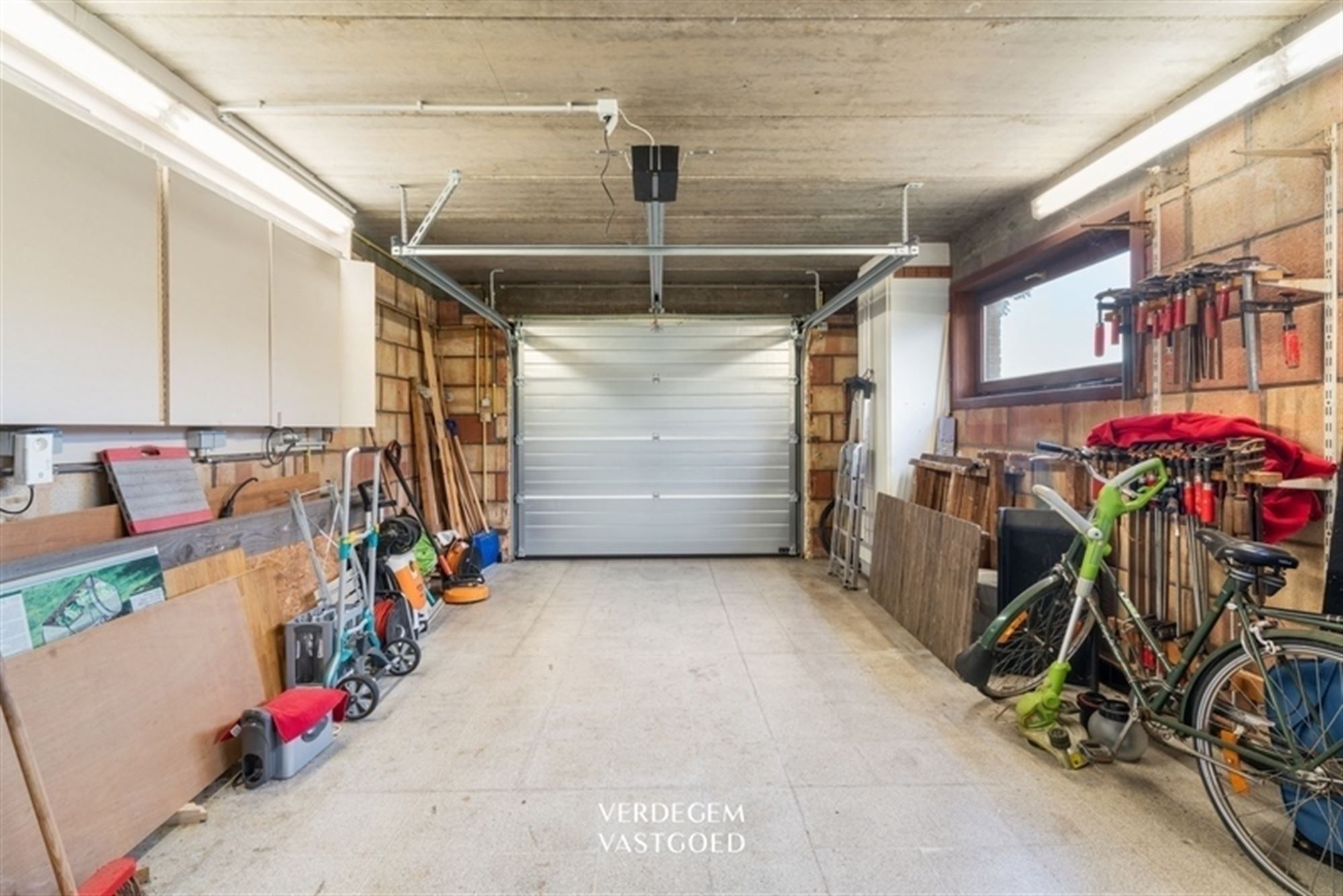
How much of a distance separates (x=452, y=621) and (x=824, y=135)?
372 cm

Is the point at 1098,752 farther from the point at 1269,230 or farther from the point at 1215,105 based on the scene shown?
the point at 1215,105

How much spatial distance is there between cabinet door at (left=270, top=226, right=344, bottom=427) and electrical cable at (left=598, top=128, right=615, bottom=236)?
1.73 metres

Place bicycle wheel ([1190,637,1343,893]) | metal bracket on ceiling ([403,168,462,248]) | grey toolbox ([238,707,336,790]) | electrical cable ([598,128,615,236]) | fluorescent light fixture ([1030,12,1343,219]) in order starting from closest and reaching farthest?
bicycle wheel ([1190,637,1343,893]) → fluorescent light fixture ([1030,12,1343,219]) → grey toolbox ([238,707,336,790]) → electrical cable ([598,128,615,236]) → metal bracket on ceiling ([403,168,462,248])

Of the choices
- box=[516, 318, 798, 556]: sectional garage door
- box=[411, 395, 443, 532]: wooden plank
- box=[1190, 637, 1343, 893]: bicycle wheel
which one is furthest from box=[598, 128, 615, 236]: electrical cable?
box=[1190, 637, 1343, 893]: bicycle wheel

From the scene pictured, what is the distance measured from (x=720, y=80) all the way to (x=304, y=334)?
8.48 feet

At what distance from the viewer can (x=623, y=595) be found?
4.37 meters

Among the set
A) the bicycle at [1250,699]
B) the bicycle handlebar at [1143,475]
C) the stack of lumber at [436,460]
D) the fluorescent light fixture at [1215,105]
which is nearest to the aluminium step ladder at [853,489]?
the fluorescent light fixture at [1215,105]

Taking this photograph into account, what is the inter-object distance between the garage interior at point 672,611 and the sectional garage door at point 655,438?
170 centimetres

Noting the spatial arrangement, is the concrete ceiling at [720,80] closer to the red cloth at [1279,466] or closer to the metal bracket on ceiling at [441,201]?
the metal bracket on ceiling at [441,201]

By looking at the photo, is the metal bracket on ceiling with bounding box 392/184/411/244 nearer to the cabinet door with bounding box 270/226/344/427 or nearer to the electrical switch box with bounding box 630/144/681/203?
the cabinet door with bounding box 270/226/344/427

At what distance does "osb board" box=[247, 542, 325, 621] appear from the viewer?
2688mm

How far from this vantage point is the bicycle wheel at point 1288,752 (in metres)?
1.57

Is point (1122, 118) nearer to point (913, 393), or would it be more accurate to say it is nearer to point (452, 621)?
point (913, 393)

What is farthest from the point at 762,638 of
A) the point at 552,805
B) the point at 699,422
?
the point at 699,422
